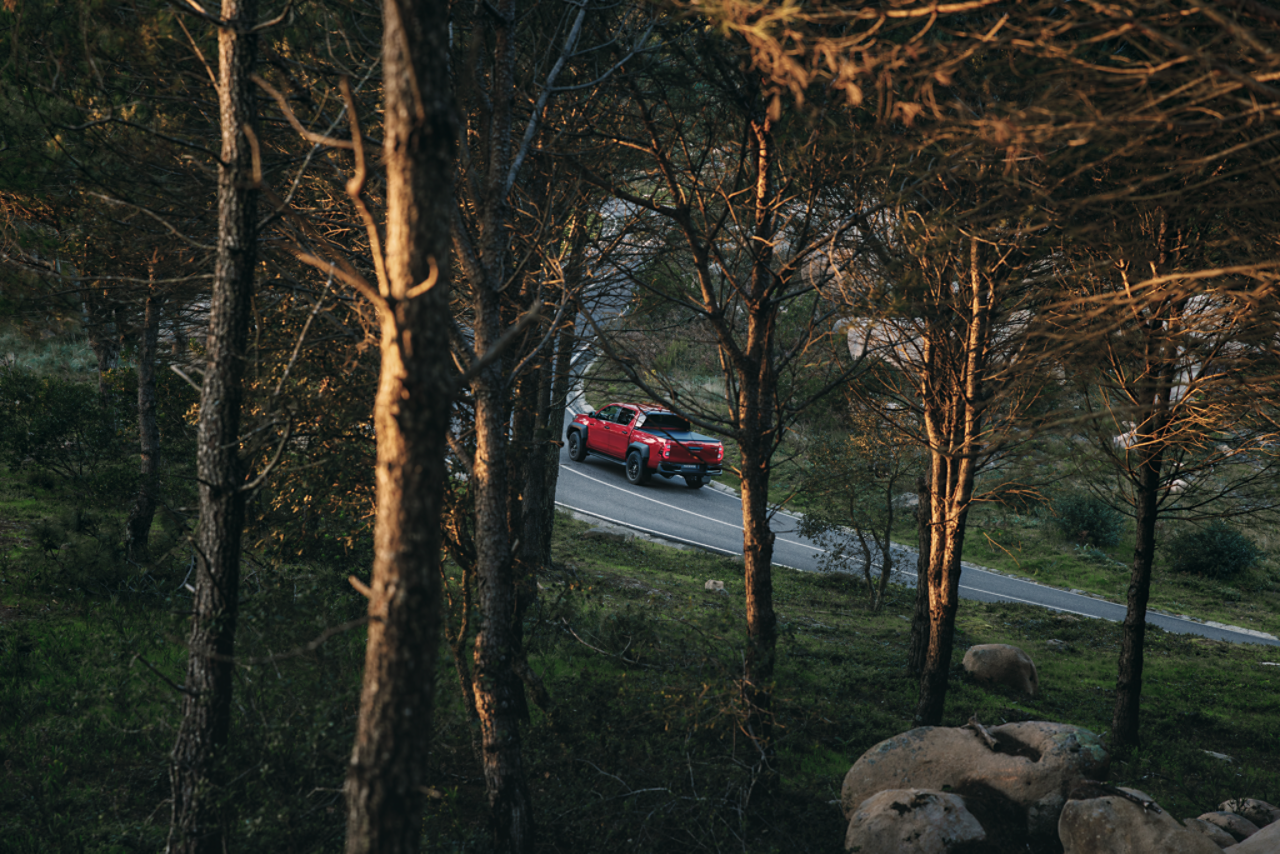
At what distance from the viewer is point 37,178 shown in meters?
6.51

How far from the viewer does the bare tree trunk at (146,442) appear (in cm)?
923

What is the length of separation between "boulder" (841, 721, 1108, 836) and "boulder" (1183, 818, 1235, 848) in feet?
2.38

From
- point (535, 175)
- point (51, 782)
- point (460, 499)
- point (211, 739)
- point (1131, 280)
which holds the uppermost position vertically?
point (535, 175)

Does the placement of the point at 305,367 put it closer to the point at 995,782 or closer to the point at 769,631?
the point at 769,631

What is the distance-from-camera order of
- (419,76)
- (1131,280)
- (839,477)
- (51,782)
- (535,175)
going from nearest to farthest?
(419,76) < (51,782) < (1131,280) < (535,175) < (839,477)

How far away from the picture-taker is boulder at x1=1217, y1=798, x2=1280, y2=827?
22.4 feet

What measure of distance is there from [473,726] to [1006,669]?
343 inches

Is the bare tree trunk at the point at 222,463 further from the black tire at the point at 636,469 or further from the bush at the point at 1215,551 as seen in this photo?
the bush at the point at 1215,551

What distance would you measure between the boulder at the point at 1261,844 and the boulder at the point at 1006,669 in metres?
5.56

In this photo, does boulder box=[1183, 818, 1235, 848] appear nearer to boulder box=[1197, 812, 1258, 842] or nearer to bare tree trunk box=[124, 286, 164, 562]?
boulder box=[1197, 812, 1258, 842]

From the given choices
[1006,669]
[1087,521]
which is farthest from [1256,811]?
[1087,521]

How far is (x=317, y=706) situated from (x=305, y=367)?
8.28ft

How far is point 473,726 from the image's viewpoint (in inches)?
245

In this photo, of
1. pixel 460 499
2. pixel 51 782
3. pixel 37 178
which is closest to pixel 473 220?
pixel 460 499
